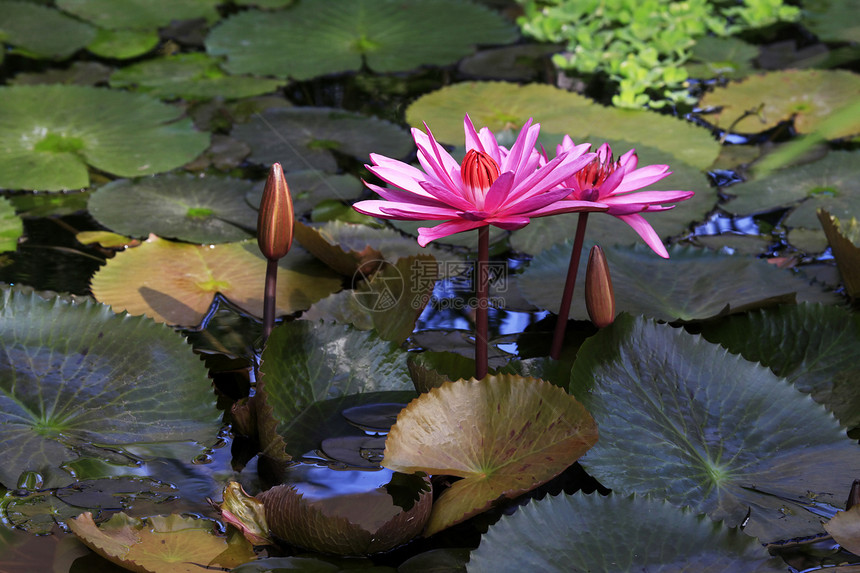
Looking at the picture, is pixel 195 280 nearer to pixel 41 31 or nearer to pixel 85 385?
pixel 85 385

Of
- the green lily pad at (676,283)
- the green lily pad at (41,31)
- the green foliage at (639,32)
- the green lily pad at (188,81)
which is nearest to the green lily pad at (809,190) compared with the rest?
the green lily pad at (676,283)

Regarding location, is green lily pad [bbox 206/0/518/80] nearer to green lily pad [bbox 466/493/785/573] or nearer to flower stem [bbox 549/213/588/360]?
flower stem [bbox 549/213/588/360]

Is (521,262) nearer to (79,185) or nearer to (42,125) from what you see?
(79,185)

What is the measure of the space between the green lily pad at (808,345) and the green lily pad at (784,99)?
1.48 meters

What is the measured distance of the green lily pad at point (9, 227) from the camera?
2121 millimetres

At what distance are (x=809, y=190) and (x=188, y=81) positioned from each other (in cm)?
244

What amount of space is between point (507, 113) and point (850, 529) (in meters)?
2.11

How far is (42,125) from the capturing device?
264cm

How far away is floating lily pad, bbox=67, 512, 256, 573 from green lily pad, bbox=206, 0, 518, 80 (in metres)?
2.35

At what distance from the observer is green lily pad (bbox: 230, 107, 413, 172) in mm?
2617

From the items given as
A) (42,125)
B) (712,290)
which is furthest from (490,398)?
(42,125)

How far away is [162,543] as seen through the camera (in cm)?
117

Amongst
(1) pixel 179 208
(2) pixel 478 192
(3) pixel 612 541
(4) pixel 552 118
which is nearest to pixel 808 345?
(3) pixel 612 541

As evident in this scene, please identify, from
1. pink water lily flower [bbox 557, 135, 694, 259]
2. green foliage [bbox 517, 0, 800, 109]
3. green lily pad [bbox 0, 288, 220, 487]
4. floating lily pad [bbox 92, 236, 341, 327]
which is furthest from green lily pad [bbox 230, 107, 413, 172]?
pink water lily flower [bbox 557, 135, 694, 259]
